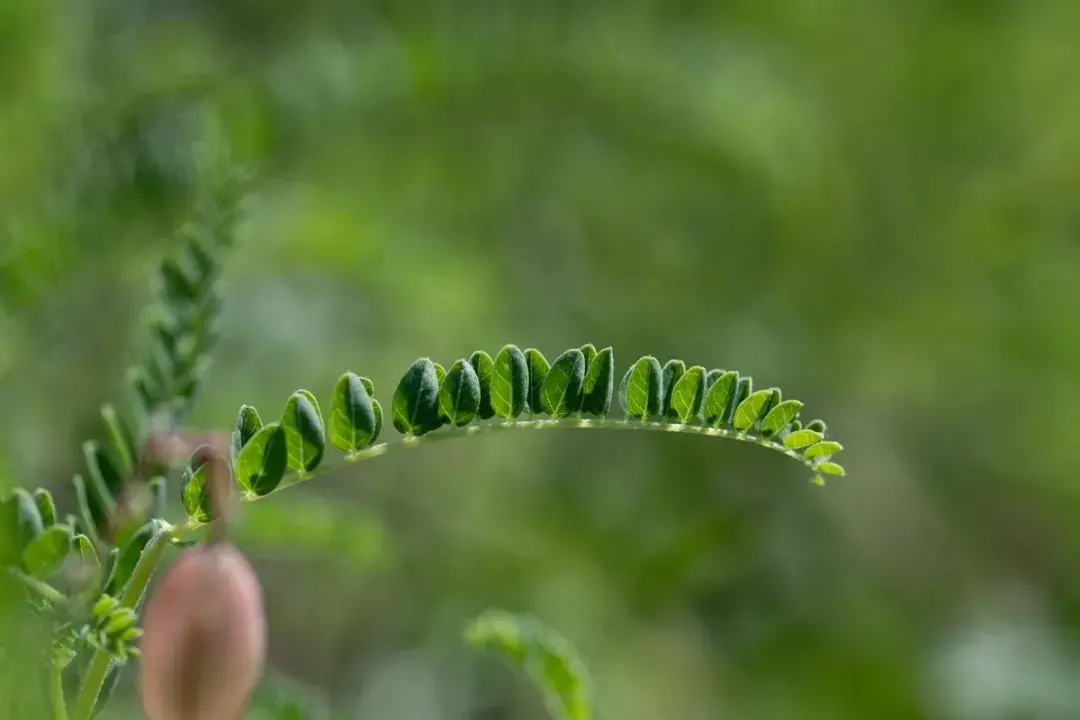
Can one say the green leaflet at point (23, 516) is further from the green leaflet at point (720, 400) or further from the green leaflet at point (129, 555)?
the green leaflet at point (720, 400)

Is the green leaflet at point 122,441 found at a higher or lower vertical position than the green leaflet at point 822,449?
lower

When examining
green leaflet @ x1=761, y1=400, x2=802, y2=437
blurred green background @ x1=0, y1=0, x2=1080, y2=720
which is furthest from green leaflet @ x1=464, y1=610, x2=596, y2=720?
blurred green background @ x1=0, y1=0, x2=1080, y2=720

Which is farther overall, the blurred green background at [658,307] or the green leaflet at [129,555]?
the blurred green background at [658,307]

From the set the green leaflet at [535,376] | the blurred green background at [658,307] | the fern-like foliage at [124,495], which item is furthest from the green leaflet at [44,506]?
the blurred green background at [658,307]

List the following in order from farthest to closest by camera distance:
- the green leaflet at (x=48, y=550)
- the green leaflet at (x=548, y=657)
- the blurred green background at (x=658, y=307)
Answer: the blurred green background at (x=658, y=307) < the green leaflet at (x=548, y=657) < the green leaflet at (x=48, y=550)

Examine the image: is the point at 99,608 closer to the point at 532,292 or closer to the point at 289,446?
the point at 289,446

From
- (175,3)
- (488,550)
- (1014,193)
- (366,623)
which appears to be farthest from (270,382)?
(1014,193)

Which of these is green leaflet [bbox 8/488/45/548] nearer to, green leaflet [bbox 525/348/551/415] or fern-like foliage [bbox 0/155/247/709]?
fern-like foliage [bbox 0/155/247/709]

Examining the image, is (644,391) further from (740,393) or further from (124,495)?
(124,495)
